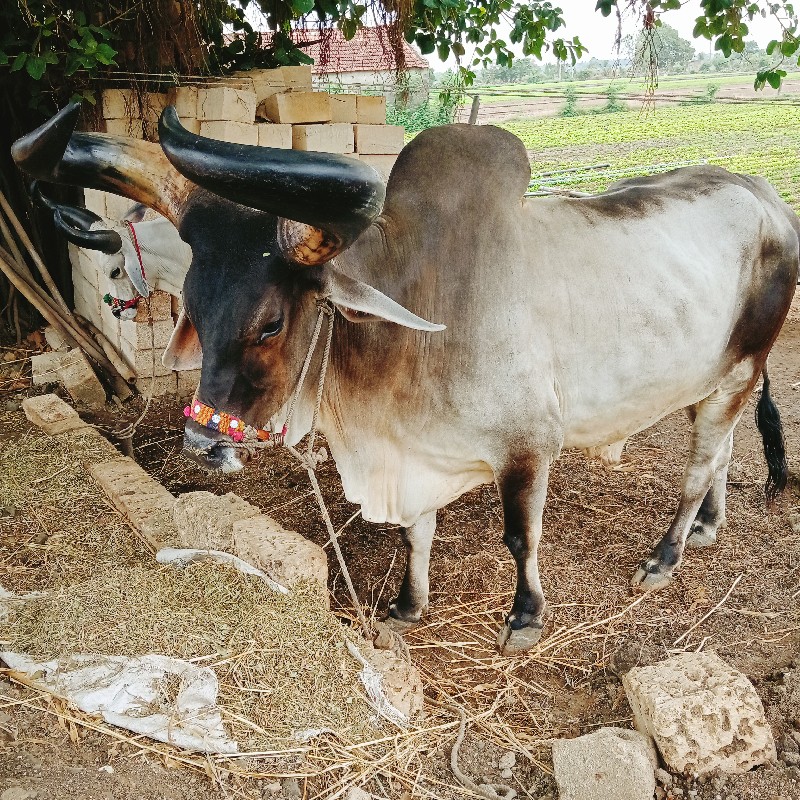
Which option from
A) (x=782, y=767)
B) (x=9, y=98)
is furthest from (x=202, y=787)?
(x=9, y=98)

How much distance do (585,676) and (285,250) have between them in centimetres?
197

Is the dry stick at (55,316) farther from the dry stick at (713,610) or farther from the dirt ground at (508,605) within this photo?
the dry stick at (713,610)

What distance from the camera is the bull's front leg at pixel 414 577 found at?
3.26 metres

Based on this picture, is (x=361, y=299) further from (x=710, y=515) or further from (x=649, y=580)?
(x=710, y=515)

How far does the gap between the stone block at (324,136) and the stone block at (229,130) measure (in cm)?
31

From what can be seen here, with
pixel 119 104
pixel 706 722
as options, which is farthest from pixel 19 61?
pixel 706 722

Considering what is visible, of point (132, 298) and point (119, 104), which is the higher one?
point (119, 104)

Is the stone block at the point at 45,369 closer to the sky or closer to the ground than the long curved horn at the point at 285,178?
closer to the ground

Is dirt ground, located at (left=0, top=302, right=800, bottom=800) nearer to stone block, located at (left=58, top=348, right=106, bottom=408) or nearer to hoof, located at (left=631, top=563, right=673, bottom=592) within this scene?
hoof, located at (left=631, top=563, right=673, bottom=592)

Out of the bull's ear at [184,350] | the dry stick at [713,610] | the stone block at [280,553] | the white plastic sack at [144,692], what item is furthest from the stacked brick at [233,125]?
the dry stick at [713,610]

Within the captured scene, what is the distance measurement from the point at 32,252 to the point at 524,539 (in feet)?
15.7

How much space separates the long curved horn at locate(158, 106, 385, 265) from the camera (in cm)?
197

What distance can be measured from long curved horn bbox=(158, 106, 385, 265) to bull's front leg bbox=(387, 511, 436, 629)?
4.97ft

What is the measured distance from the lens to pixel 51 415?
479cm
